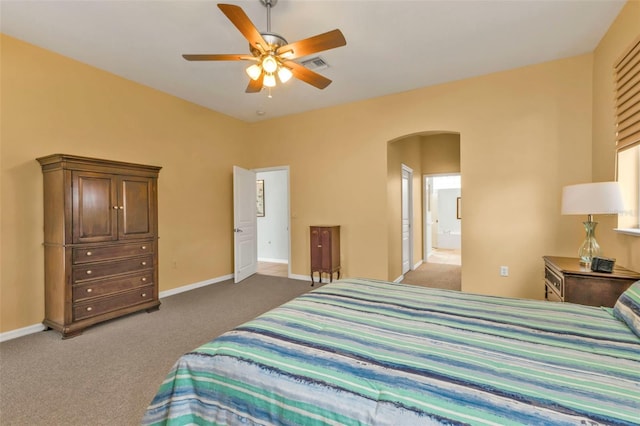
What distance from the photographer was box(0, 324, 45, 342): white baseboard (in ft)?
9.28

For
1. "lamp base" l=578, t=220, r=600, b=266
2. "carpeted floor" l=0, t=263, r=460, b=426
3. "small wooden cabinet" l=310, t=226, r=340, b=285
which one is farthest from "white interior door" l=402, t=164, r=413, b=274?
"lamp base" l=578, t=220, r=600, b=266

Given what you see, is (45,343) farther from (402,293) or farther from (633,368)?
(633,368)

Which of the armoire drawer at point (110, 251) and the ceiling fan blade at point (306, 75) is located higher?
the ceiling fan blade at point (306, 75)

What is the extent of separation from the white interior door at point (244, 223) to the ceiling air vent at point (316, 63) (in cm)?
222

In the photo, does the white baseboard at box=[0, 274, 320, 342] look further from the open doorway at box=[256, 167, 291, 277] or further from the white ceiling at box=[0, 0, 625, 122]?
the white ceiling at box=[0, 0, 625, 122]

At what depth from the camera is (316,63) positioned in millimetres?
3402

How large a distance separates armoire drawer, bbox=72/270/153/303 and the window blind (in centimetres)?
488

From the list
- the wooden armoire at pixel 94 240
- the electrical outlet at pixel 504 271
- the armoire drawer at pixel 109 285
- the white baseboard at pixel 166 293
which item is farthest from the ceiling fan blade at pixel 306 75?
the white baseboard at pixel 166 293

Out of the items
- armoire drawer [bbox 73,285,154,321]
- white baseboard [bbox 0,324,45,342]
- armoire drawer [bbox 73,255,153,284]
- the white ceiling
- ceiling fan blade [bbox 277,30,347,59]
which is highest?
the white ceiling

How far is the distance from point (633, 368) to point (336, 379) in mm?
1031

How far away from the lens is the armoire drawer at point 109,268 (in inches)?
116

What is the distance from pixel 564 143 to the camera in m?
3.39

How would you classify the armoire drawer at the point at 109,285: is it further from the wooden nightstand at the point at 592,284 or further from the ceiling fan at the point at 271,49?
the wooden nightstand at the point at 592,284

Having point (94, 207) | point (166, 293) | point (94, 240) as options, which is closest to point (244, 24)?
point (94, 207)
